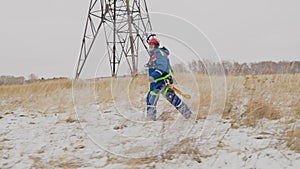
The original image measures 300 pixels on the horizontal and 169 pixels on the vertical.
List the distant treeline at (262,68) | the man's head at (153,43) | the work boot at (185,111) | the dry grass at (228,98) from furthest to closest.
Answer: the distant treeline at (262,68), the man's head at (153,43), the work boot at (185,111), the dry grass at (228,98)

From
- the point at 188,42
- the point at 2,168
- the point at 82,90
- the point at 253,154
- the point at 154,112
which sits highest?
the point at 188,42

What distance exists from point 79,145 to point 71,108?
2.77 meters

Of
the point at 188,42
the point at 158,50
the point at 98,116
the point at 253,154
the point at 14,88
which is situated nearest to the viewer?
the point at 253,154

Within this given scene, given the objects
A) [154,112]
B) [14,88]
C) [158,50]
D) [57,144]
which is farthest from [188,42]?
[14,88]

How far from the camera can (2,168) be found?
350 cm

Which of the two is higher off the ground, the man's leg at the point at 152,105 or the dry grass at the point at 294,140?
the man's leg at the point at 152,105

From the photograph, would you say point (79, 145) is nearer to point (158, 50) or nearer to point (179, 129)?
point (179, 129)

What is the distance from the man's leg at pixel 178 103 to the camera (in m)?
4.81

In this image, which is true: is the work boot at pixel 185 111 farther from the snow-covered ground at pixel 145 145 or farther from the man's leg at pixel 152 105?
the man's leg at pixel 152 105

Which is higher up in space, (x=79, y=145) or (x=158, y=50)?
(x=158, y=50)

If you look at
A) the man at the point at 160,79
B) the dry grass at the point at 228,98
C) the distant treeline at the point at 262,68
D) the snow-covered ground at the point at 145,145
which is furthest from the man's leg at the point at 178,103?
the distant treeline at the point at 262,68

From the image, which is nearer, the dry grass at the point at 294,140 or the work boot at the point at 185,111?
the dry grass at the point at 294,140

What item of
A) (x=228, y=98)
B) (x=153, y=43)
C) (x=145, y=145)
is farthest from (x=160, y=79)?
(x=228, y=98)

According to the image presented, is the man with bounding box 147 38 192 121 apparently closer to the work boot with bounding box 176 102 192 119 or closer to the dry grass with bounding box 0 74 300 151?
the work boot with bounding box 176 102 192 119
